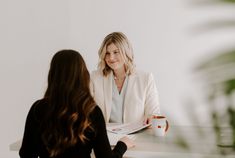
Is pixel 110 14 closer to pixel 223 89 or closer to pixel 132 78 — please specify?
pixel 132 78

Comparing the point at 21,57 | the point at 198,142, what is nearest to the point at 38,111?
the point at 198,142

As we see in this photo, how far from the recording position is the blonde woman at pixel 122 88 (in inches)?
99.1

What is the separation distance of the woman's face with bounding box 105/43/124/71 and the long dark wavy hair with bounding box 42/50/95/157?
Result: 38.9 inches

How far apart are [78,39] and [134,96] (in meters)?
2.05

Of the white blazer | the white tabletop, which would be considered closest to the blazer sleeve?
the white blazer

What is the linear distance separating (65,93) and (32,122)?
0.58 feet

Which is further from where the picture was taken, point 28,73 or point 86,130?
point 28,73

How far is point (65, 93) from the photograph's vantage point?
4.93ft

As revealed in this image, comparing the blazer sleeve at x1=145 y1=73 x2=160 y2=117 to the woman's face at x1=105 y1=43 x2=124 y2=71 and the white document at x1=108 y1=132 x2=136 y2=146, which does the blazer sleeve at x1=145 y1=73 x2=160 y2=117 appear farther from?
the white document at x1=108 y1=132 x2=136 y2=146

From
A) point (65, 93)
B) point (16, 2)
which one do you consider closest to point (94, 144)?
point (65, 93)

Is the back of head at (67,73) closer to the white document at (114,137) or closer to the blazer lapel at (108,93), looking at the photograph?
the white document at (114,137)

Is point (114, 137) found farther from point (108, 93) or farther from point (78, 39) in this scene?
point (78, 39)

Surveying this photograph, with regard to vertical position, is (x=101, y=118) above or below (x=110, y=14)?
below

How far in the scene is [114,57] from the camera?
2541mm
